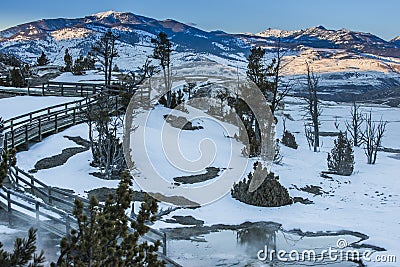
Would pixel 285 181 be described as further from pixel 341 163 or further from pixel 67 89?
pixel 67 89

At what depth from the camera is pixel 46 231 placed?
29.2 ft

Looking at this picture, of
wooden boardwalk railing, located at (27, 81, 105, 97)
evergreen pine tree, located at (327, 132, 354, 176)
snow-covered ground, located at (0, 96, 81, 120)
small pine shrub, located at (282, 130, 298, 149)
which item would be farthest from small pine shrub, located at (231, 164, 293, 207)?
A: wooden boardwalk railing, located at (27, 81, 105, 97)

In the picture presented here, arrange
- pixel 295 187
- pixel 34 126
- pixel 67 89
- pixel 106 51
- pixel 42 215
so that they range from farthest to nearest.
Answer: pixel 106 51 < pixel 67 89 < pixel 34 126 < pixel 295 187 < pixel 42 215

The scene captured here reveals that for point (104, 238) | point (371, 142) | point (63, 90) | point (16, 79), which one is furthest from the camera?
point (16, 79)

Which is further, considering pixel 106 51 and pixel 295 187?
pixel 106 51

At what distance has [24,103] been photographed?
27.7 meters

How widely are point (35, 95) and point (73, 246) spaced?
28.6 meters

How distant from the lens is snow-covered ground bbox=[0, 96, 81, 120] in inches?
991

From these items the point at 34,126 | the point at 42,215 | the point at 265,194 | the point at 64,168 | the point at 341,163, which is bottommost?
the point at 265,194

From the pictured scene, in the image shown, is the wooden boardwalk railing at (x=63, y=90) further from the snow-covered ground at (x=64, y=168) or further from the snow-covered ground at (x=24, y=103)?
the snow-covered ground at (x=64, y=168)

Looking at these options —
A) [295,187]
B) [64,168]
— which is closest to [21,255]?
[64,168]

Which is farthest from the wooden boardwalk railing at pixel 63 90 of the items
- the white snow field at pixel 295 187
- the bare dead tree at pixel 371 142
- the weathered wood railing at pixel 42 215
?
the weathered wood railing at pixel 42 215

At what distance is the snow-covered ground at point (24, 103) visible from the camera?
25.2m

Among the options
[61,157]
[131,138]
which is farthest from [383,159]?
[61,157]
